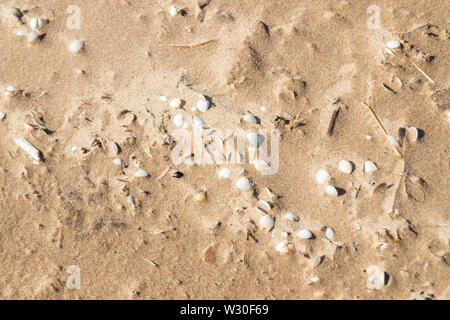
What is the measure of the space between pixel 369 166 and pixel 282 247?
76 cm

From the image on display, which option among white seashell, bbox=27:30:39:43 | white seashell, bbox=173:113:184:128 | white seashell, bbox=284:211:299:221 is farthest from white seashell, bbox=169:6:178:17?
white seashell, bbox=284:211:299:221

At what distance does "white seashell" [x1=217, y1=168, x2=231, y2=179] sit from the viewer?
260 cm

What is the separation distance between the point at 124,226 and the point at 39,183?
0.60m

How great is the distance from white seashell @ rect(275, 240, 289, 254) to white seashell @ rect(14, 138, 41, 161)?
157 centimetres

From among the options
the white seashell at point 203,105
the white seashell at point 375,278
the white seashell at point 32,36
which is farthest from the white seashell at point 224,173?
the white seashell at point 32,36

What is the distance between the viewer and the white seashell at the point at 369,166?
2.62 metres

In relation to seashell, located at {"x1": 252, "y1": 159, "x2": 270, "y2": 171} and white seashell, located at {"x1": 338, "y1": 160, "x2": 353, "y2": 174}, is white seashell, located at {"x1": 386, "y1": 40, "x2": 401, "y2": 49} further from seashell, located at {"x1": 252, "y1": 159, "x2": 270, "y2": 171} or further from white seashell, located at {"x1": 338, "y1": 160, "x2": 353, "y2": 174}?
seashell, located at {"x1": 252, "y1": 159, "x2": 270, "y2": 171}

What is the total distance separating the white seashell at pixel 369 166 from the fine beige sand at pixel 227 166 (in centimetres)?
3

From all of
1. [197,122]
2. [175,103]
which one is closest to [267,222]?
[197,122]

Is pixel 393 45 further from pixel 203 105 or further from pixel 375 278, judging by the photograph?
pixel 375 278

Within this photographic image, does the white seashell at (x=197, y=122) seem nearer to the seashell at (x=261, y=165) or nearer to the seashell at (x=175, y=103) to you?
the seashell at (x=175, y=103)

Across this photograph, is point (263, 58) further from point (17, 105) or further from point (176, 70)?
point (17, 105)

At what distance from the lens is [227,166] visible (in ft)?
8.63
